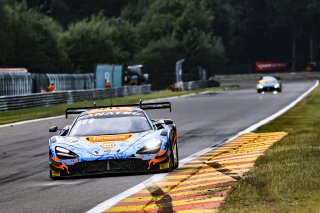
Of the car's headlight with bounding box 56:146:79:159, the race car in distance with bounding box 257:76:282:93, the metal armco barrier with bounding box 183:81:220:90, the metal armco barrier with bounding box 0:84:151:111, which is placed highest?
the car's headlight with bounding box 56:146:79:159

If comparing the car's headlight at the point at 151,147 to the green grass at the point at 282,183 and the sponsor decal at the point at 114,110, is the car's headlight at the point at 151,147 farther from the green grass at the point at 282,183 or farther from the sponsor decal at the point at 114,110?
the sponsor decal at the point at 114,110

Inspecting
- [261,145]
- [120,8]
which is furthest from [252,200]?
[120,8]

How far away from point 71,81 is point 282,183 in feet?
164

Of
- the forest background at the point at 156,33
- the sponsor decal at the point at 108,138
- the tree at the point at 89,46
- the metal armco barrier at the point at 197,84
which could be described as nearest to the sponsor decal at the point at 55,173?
the sponsor decal at the point at 108,138

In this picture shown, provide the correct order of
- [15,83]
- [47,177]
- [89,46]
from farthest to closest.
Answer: [89,46], [15,83], [47,177]

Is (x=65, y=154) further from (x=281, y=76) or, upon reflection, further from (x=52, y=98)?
(x=281, y=76)

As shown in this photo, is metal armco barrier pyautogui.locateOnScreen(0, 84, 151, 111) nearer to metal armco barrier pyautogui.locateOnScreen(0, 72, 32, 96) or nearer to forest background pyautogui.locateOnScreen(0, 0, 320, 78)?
metal armco barrier pyautogui.locateOnScreen(0, 72, 32, 96)

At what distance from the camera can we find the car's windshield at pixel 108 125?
543 inches

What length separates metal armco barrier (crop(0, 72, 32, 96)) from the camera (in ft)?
149

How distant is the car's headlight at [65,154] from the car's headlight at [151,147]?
3.40ft

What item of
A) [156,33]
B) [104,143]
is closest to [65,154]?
[104,143]

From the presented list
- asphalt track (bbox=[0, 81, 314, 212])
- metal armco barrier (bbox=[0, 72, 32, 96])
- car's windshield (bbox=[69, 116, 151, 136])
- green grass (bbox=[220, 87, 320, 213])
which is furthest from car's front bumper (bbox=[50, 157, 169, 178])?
metal armco barrier (bbox=[0, 72, 32, 96])

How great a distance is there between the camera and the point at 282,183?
10.2 metres

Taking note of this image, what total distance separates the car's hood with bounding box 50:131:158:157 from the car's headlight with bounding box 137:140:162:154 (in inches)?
3.6
